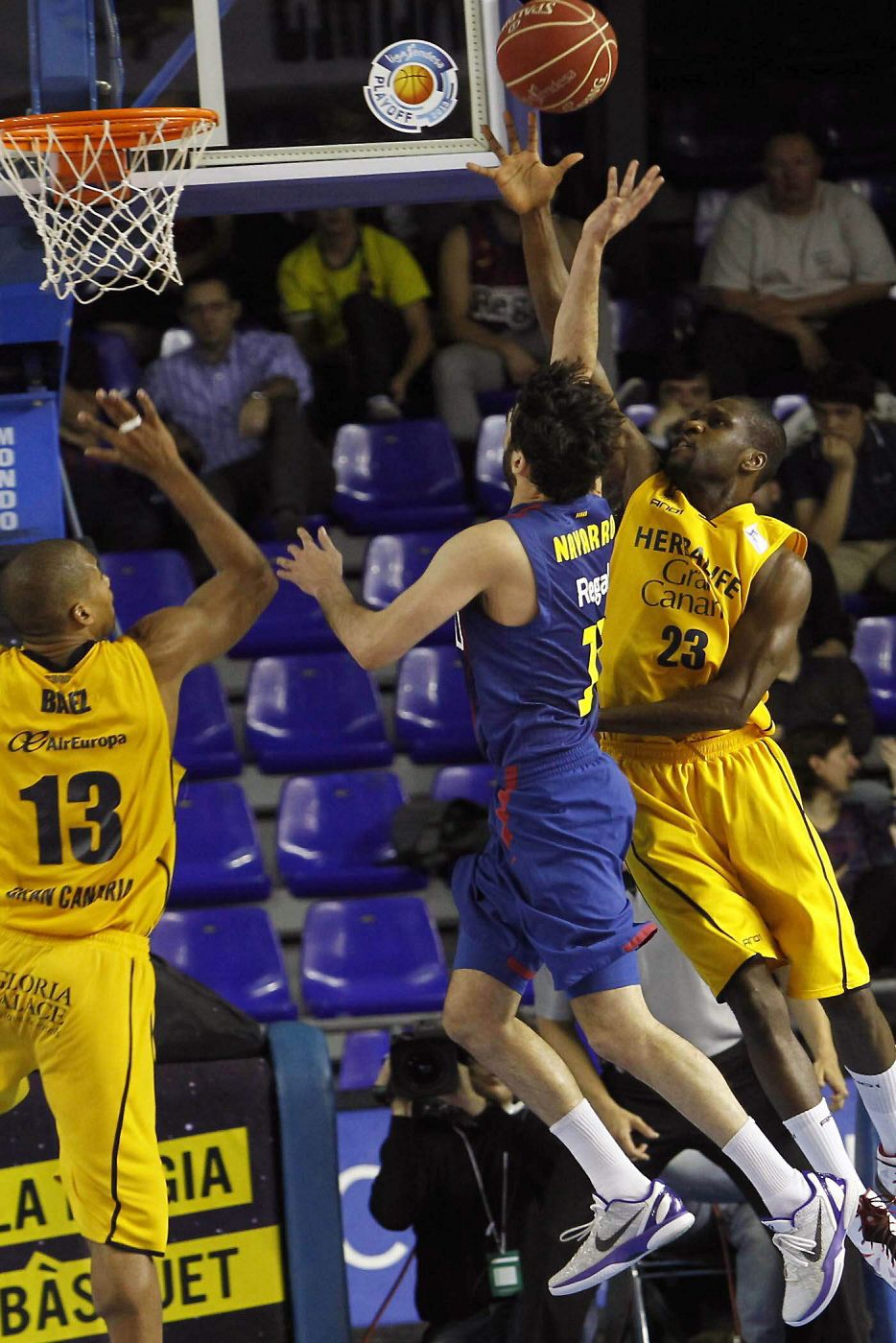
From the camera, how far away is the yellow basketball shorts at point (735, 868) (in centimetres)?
521

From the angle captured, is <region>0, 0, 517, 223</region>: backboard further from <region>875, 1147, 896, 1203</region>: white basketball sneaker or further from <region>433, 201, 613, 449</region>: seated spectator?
<region>433, 201, 613, 449</region>: seated spectator

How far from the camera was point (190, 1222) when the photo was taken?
6102 mm

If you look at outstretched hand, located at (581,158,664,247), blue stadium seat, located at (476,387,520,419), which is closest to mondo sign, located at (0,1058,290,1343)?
outstretched hand, located at (581,158,664,247)

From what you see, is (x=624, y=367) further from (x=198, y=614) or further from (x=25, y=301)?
(x=198, y=614)

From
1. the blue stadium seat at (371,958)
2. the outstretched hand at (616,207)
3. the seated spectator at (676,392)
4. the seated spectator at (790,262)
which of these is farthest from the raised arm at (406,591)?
the seated spectator at (790,262)

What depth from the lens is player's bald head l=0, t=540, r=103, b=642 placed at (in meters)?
5.25

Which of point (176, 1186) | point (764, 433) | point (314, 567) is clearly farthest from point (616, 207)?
point (176, 1186)

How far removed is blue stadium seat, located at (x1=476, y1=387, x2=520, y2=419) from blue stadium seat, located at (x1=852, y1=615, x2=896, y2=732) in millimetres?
2523

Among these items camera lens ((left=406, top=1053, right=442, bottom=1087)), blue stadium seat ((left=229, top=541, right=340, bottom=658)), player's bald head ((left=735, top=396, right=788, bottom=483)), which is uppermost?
player's bald head ((left=735, top=396, right=788, bottom=483))

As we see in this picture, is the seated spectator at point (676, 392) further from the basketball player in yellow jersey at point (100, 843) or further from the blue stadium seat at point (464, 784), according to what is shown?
the basketball player in yellow jersey at point (100, 843)

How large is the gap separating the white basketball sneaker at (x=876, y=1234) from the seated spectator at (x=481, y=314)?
6594 millimetres

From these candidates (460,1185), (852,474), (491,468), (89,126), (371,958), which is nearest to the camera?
(89,126)

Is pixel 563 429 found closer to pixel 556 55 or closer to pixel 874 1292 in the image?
pixel 556 55

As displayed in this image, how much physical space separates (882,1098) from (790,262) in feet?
22.8
